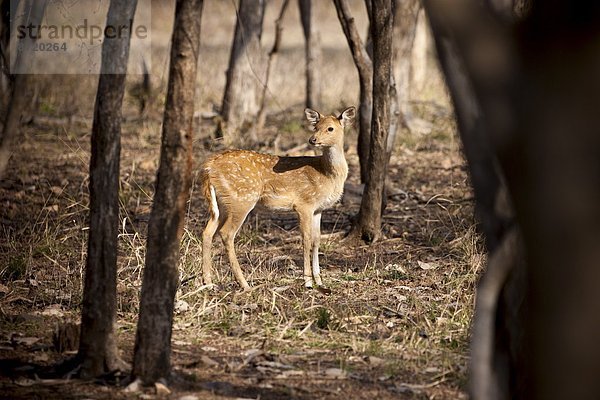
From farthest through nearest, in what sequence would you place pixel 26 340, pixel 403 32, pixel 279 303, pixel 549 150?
1. pixel 403 32
2. pixel 279 303
3. pixel 26 340
4. pixel 549 150

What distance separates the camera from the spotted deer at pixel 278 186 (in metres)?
9.40

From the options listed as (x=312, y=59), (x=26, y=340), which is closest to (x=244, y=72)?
(x=312, y=59)

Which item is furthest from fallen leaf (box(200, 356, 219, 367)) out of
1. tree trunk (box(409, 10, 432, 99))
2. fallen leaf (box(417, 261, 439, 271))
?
tree trunk (box(409, 10, 432, 99))

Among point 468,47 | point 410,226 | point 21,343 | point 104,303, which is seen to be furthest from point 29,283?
point 468,47

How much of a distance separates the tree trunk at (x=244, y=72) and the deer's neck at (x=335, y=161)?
20.7 ft

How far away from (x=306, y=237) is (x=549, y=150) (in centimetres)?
560

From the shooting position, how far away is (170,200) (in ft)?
19.0

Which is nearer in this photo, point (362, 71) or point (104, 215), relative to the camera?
point (104, 215)

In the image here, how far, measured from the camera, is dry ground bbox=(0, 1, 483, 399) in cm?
633

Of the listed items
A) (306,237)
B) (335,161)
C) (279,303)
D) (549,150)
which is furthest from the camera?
(335,161)

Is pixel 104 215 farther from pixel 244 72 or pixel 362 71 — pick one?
pixel 244 72

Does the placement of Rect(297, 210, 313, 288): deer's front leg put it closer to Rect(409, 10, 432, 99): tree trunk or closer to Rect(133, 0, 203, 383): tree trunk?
Rect(133, 0, 203, 383): tree trunk

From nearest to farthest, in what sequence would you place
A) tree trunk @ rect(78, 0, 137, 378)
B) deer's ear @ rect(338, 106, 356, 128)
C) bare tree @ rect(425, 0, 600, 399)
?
bare tree @ rect(425, 0, 600, 399), tree trunk @ rect(78, 0, 137, 378), deer's ear @ rect(338, 106, 356, 128)

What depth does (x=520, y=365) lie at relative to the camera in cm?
493
